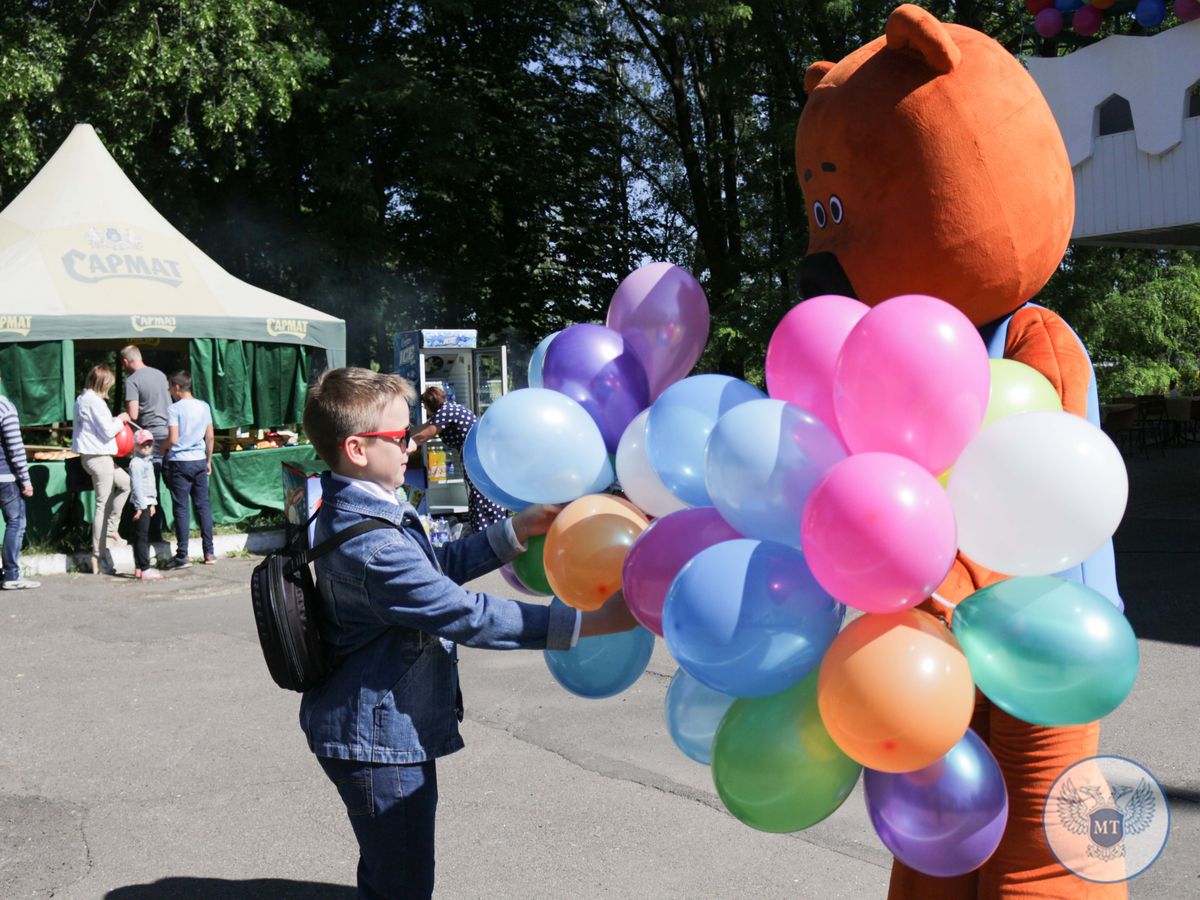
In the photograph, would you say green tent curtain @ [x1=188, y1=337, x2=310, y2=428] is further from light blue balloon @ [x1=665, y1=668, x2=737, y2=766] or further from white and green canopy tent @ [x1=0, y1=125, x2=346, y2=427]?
light blue balloon @ [x1=665, y1=668, x2=737, y2=766]

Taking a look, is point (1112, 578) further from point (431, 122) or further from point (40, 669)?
point (431, 122)

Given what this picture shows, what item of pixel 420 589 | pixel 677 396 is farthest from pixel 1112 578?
pixel 420 589

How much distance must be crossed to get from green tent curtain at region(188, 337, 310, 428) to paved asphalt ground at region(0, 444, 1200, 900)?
19.3 ft

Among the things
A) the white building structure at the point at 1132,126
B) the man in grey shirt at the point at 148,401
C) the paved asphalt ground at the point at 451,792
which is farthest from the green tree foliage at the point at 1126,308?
the man in grey shirt at the point at 148,401

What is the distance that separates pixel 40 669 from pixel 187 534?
3728 mm

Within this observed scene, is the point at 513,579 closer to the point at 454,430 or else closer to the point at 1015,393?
the point at 1015,393

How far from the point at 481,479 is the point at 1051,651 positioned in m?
1.51

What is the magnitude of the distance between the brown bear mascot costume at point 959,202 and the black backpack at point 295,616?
1.38 meters

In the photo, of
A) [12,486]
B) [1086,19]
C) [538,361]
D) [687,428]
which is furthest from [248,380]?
[687,428]

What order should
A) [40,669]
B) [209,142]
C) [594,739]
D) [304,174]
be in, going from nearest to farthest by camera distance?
[594,739]
[40,669]
[209,142]
[304,174]

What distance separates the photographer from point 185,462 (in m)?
10.6

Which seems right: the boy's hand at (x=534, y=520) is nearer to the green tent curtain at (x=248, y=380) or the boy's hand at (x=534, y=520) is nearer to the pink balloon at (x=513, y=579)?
the pink balloon at (x=513, y=579)

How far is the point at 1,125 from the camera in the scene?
1504 centimetres

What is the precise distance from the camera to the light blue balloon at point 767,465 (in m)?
2.20
